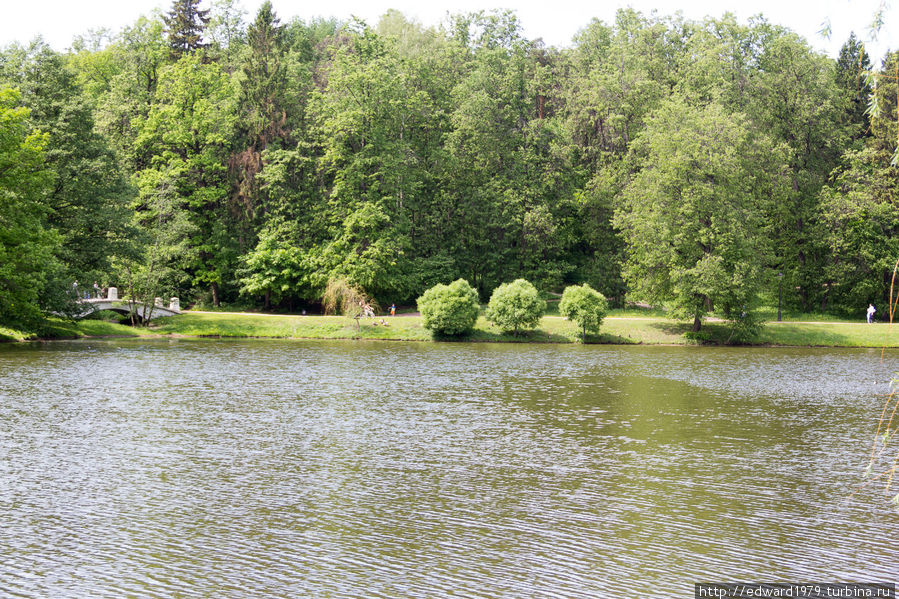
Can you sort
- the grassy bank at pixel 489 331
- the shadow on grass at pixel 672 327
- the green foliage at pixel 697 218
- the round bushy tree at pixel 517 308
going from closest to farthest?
1. the round bushy tree at pixel 517 308
2. the grassy bank at pixel 489 331
3. the green foliage at pixel 697 218
4. the shadow on grass at pixel 672 327

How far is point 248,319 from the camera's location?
6006cm

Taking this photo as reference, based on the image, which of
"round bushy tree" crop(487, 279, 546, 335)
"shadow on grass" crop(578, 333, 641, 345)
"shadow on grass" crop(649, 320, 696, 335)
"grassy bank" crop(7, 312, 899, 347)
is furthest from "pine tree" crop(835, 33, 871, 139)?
"round bushy tree" crop(487, 279, 546, 335)

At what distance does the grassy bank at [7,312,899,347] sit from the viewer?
57312mm

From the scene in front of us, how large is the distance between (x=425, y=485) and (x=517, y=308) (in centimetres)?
3745

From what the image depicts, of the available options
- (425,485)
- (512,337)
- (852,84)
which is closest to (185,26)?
(512,337)

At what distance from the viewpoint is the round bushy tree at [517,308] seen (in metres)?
56.3

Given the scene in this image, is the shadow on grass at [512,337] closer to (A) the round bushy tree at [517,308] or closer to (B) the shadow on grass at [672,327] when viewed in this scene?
(A) the round bushy tree at [517,308]

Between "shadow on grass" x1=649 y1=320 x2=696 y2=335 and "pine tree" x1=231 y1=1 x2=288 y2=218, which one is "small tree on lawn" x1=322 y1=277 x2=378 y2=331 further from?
"shadow on grass" x1=649 y1=320 x2=696 y2=335

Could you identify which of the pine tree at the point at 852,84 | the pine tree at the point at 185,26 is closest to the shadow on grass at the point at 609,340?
the pine tree at the point at 852,84

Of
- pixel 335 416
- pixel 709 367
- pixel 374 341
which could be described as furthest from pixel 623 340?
pixel 335 416

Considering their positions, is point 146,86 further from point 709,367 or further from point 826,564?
point 826,564

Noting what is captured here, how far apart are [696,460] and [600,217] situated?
178ft

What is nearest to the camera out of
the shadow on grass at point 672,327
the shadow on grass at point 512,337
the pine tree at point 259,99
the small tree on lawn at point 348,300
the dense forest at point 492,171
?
the shadow on grass at point 512,337

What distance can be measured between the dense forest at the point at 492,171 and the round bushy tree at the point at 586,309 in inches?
233
